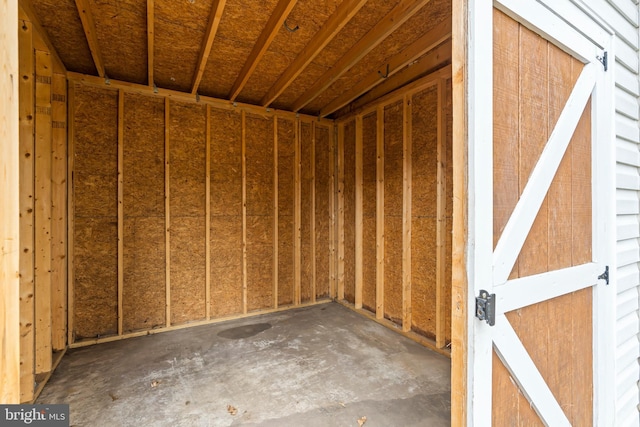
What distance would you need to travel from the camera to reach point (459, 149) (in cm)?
102

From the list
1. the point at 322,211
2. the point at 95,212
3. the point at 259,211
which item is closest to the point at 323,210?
the point at 322,211

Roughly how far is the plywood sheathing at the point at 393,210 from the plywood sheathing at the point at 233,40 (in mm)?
1875

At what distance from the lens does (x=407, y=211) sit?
3.41 meters

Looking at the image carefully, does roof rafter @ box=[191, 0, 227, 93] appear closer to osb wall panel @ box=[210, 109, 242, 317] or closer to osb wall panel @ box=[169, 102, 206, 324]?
osb wall panel @ box=[169, 102, 206, 324]

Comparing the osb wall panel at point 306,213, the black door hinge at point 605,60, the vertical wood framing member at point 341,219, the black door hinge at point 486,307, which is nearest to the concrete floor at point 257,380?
the osb wall panel at point 306,213

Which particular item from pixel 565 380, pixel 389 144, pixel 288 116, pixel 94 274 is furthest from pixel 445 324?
pixel 94 274

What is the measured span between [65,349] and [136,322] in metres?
0.64

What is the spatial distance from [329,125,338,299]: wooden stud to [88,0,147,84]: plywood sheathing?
2648 millimetres

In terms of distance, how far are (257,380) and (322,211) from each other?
8.76ft

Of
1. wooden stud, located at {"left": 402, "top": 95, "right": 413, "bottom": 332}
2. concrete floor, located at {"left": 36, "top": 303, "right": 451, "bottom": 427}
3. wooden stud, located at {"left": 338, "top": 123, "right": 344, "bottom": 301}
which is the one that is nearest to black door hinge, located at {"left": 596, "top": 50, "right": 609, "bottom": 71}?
wooden stud, located at {"left": 402, "top": 95, "right": 413, "bottom": 332}

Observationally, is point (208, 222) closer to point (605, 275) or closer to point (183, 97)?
point (183, 97)

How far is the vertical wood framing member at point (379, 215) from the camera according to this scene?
3834 millimetres

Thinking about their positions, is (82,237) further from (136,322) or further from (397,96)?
(397,96)

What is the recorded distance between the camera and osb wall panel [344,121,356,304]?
4.40 meters
